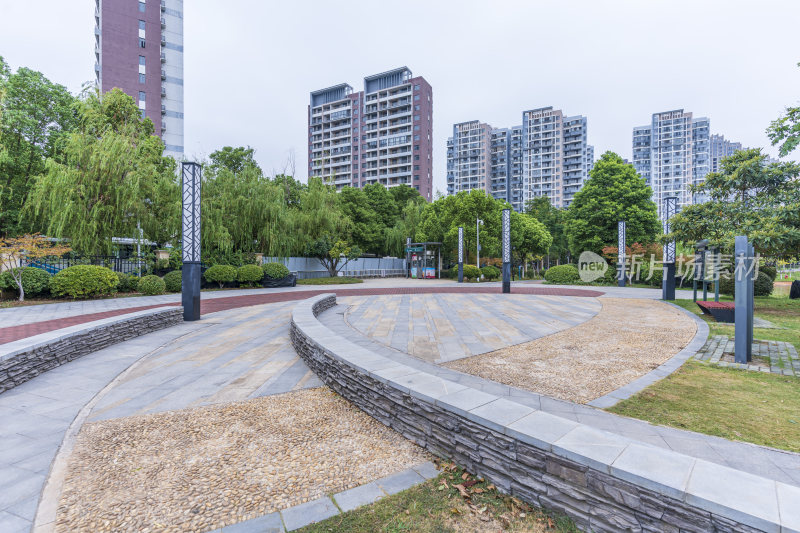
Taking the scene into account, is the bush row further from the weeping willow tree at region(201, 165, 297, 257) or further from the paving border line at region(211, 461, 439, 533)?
the paving border line at region(211, 461, 439, 533)

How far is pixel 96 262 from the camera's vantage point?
15070 mm

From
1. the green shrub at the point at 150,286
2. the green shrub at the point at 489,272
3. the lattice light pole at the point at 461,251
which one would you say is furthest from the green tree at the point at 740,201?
the green shrub at the point at 150,286

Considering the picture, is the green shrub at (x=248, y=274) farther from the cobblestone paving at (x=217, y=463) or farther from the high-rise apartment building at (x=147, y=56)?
the high-rise apartment building at (x=147, y=56)

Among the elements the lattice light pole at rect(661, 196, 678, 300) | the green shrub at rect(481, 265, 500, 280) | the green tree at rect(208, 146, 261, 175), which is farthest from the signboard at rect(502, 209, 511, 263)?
the green tree at rect(208, 146, 261, 175)

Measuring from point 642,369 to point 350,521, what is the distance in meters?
4.60

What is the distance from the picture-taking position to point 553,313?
1016 centimetres

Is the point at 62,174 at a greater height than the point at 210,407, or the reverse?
the point at 62,174

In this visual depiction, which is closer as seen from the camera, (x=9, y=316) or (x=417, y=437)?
(x=417, y=437)

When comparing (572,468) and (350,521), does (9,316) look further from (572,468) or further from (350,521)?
(572,468)

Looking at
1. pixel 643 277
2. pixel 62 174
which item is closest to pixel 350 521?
→ pixel 62 174

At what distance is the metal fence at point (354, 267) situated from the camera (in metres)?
25.9

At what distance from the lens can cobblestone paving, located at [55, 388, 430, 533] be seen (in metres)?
2.29

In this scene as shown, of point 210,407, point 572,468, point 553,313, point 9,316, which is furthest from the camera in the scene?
point 553,313

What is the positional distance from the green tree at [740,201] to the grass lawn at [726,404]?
20.7ft
